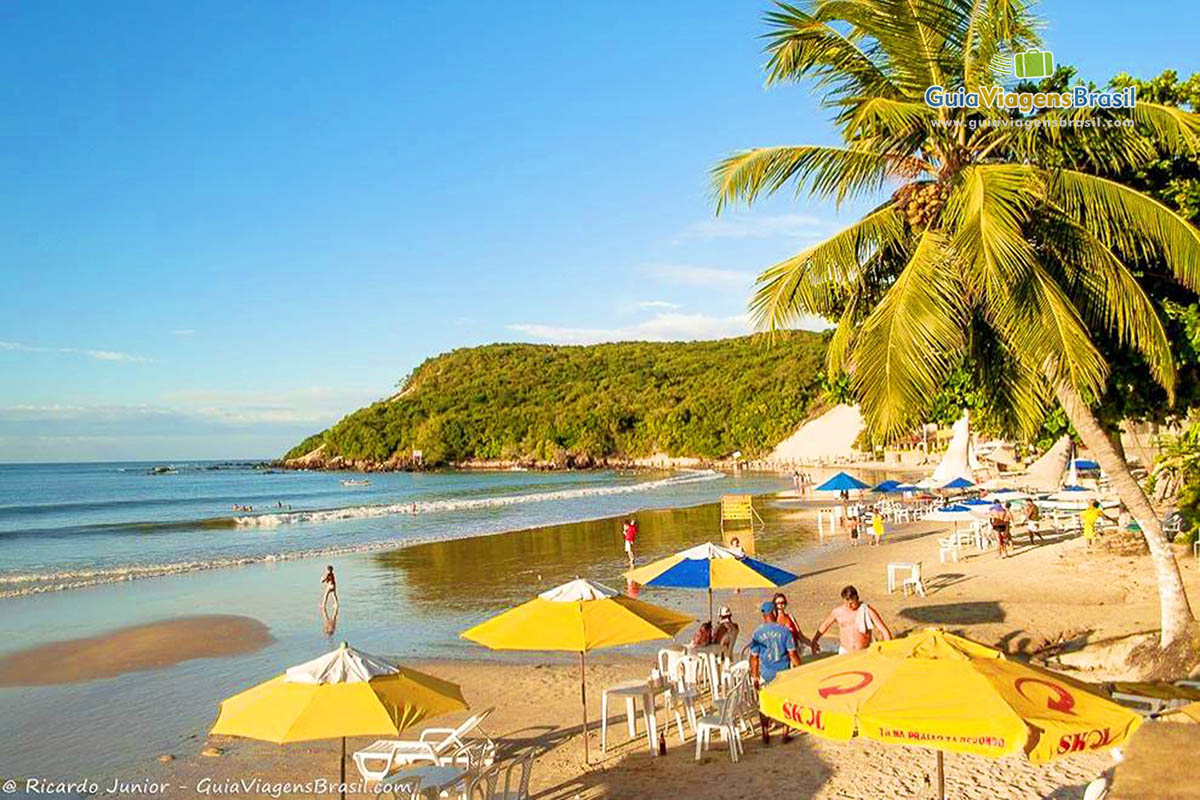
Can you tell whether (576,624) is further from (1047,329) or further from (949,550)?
(949,550)

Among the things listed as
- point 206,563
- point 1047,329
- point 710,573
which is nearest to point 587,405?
point 206,563

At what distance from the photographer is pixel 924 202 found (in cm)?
898

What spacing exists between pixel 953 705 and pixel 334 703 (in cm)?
398

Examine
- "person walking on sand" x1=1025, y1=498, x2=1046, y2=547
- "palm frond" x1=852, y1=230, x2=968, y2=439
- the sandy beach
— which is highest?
"palm frond" x1=852, y1=230, x2=968, y2=439

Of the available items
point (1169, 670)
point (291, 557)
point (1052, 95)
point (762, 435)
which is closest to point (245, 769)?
point (1169, 670)

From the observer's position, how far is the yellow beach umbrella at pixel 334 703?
5.82 meters

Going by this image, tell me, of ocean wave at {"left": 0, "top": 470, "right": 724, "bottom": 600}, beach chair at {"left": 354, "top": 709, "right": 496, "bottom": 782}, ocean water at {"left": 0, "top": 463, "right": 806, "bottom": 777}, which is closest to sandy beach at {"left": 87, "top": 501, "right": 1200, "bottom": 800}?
beach chair at {"left": 354, "top": 709, "right": 496, "bottom": 782}

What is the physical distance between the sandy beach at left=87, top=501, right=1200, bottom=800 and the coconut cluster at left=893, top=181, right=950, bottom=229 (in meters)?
5.24

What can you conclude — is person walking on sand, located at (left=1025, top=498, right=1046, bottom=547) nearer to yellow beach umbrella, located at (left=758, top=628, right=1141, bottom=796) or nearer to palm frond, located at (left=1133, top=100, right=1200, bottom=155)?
palm frond, located at (left=1133, top=100, right=1200, bottom=155)

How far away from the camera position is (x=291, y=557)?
30.5 m

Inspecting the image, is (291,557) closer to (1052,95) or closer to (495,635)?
(495,635)

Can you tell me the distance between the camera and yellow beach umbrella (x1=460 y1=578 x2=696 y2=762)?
317 inches

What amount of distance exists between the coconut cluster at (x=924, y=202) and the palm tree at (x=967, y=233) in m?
0.01

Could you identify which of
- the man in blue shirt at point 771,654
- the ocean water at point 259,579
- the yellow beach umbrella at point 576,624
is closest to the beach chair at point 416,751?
the yellow beach umbrella at point 576,624
